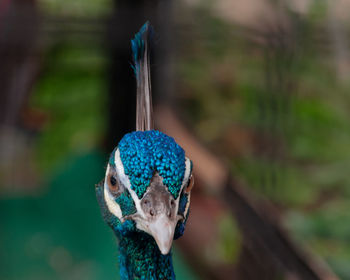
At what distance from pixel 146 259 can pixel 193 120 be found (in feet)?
4.98

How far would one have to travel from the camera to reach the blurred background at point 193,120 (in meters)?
1.84

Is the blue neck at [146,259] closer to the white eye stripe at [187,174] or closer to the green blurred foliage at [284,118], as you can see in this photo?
the white eye stripe at [187,174]

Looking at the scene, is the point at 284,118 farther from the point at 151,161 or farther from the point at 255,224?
the point at 151,161

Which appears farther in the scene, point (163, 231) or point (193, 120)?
point (193, 120)

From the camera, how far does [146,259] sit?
88 cm

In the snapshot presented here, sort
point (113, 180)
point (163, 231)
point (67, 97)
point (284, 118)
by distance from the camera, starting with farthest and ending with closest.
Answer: point (67, 97), point (284, 118), point (113, 180), point (163, 231)

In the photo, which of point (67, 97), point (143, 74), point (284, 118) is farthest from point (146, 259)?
point (67, 97)

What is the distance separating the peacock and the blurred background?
804mm

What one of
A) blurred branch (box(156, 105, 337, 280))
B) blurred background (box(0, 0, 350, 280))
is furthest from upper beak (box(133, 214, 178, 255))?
blurred background (box(0, 0, 350, 280))

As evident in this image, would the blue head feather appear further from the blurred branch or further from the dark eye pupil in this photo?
the blurred branch

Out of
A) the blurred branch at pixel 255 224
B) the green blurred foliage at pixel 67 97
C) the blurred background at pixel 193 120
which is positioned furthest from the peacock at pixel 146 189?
the green blurred foliage at pixel 67 97

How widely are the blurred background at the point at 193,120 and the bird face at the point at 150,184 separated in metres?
0.88

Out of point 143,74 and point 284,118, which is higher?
point 143,74

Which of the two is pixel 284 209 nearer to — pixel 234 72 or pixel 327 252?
pixel 327 252
